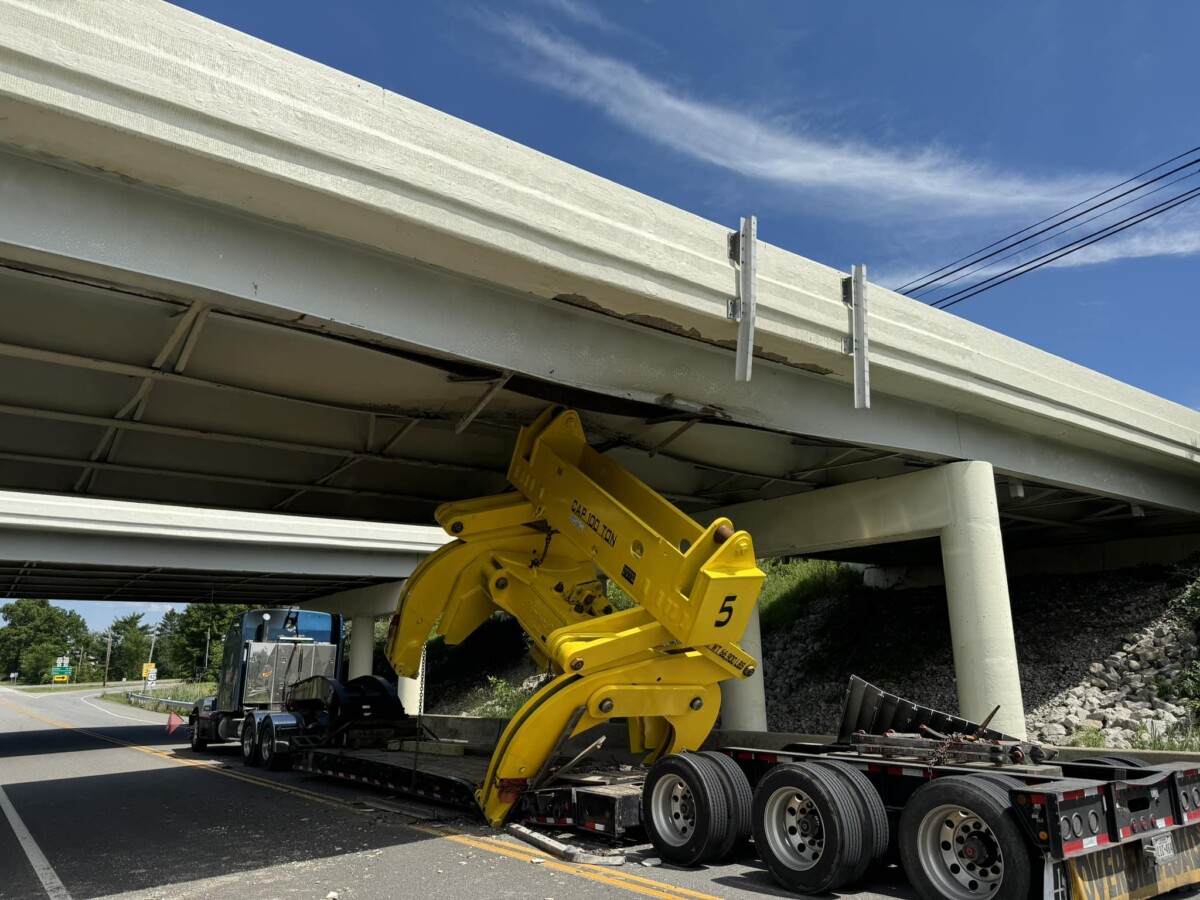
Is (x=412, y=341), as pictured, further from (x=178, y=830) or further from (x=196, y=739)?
(x=196, y=739)

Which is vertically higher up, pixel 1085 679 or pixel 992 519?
pixel 992 519

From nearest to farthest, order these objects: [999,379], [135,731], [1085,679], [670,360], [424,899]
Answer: [424,899], [670,360], [999,379], [1085,679], [135,731]

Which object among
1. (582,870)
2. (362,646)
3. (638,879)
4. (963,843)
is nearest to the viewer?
(963,843)

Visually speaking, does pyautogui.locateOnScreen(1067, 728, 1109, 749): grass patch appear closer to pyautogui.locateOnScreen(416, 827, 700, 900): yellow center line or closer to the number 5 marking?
the number 5 marking

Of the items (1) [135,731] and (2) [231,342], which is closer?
(2) [231,342]

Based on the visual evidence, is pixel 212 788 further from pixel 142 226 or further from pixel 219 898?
pixel 142 226

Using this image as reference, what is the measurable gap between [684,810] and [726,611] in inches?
74.9

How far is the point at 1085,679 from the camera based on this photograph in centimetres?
1622

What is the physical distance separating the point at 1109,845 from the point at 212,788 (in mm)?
12457

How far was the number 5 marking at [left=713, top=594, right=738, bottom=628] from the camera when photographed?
8484 millimetres

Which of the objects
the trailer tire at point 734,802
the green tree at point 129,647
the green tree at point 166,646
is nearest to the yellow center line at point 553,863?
the trailer tire at point 734,802

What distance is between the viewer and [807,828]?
666 cm

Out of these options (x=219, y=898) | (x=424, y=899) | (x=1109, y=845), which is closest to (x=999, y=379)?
(x=1109, y=845)

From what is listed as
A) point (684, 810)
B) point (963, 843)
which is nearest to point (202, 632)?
point (684, 810)
